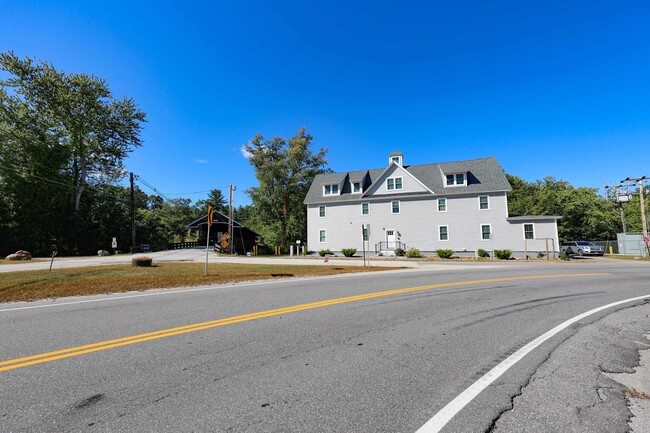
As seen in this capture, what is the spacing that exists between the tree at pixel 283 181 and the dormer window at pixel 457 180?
2090 centimetres

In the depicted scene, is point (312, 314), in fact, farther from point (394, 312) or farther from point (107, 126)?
point (107, 126)

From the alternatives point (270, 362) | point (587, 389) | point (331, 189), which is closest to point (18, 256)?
point (331, 189)

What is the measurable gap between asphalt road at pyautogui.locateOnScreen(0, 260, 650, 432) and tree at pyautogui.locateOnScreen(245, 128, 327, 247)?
36.7 m

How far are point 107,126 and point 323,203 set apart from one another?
31010 millimetres

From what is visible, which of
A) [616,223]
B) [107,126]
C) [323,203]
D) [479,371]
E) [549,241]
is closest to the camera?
[479,371]

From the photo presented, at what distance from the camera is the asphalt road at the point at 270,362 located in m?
2.84

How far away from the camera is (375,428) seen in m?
2.65

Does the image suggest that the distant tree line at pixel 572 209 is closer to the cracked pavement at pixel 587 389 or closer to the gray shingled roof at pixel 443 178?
the gray shingled roof at pixel 443 178

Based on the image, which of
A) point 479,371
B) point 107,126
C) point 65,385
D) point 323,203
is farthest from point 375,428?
point 107,126

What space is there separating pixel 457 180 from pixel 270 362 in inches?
1249

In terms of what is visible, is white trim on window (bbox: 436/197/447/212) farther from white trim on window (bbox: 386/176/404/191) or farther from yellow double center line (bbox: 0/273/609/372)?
yellow double center line (bbox: 0/273/609/372)

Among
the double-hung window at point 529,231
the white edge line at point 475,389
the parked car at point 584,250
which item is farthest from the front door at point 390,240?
the white edge line at point 475,389

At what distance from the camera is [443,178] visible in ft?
107

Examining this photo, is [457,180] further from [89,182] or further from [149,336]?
[89,182]
